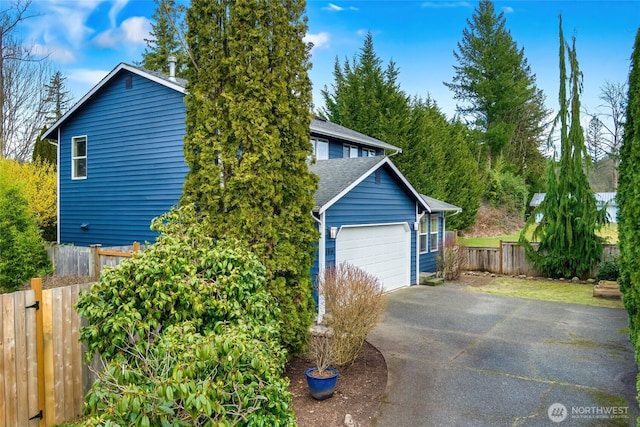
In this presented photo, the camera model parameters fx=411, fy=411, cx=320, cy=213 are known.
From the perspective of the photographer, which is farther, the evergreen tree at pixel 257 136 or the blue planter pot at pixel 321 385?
the evergreen tree at pixel 257 136

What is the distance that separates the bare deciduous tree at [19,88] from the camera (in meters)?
18.2

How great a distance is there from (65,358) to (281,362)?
2.32 m

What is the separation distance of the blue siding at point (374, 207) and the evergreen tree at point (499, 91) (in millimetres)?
23201

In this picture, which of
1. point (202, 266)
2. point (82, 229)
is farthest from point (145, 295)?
point (82, 229)

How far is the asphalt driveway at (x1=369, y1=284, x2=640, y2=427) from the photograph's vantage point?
15.0 ft

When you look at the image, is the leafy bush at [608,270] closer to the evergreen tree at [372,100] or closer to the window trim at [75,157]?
the evergreen tree at [372,100]

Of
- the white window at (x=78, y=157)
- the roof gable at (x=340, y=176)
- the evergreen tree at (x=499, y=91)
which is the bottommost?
the roof gable at (x=340, y=176)

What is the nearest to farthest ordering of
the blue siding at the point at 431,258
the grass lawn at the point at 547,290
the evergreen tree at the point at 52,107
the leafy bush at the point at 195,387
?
1. the leafy bush at the point at 195,387
2. the grass lawn at the point at 547,290
3. the blue siding at the point at 431,258
4. the evergreen tree at the point at 52,107

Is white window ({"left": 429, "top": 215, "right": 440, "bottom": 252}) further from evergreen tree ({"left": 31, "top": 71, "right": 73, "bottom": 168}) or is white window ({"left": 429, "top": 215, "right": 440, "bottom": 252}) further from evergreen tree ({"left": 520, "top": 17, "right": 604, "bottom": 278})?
evergreen tree ({"left": 31, "top": 71, "right": 73, "bottom": 168})

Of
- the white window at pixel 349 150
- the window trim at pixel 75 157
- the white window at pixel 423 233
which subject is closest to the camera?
the window trim at pixel 75 157

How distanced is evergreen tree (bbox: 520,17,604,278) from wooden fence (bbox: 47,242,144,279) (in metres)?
12.6

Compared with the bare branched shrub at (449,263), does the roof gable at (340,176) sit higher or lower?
higher

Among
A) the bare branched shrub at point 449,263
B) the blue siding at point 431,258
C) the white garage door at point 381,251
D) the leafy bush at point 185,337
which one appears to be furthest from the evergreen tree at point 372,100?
the leafy bush at point 185,337

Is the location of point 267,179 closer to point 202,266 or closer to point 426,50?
point 202,266
